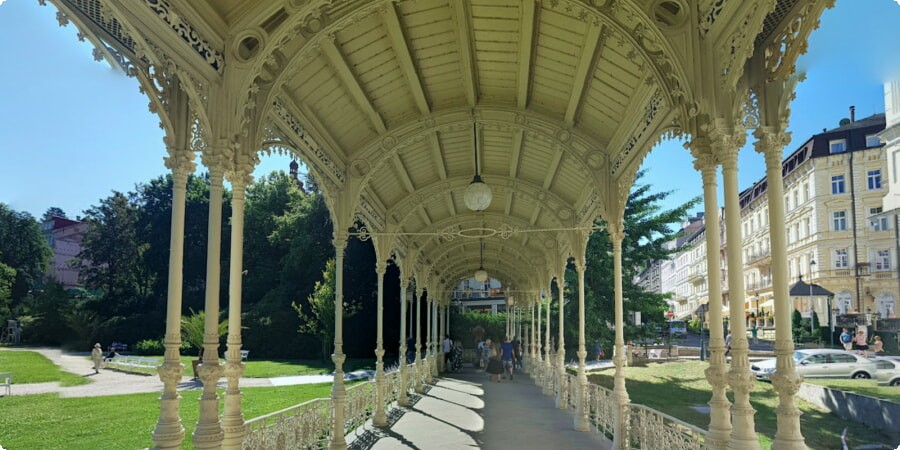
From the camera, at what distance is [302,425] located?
25.1 ft

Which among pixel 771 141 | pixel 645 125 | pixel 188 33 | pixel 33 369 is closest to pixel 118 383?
pixel 33 369

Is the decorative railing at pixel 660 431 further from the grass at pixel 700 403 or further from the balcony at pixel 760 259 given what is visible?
the balcony at pixel 760 259

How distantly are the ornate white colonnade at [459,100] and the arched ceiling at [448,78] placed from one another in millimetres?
24

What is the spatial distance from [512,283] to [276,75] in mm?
25398

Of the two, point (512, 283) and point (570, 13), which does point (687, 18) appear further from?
point (512, 283)

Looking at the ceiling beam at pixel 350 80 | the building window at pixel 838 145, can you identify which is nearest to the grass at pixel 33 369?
the ceiling beam at pixel 350 80

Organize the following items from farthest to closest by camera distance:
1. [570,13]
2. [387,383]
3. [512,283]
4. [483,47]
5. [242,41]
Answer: [512,283] < [387,383] < [483,47] < [570,13] < [242,41]

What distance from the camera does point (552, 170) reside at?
11414 millimetres

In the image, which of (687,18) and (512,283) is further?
(512,283)

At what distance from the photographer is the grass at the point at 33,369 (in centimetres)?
2211

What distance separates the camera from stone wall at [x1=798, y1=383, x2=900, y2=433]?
1156 centimetres

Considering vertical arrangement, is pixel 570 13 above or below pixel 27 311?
above

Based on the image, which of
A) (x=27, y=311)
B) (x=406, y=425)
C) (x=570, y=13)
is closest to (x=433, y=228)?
(x=406, y=425)

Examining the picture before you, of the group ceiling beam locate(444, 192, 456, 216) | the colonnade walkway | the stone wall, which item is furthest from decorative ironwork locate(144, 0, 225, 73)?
the stone wall
